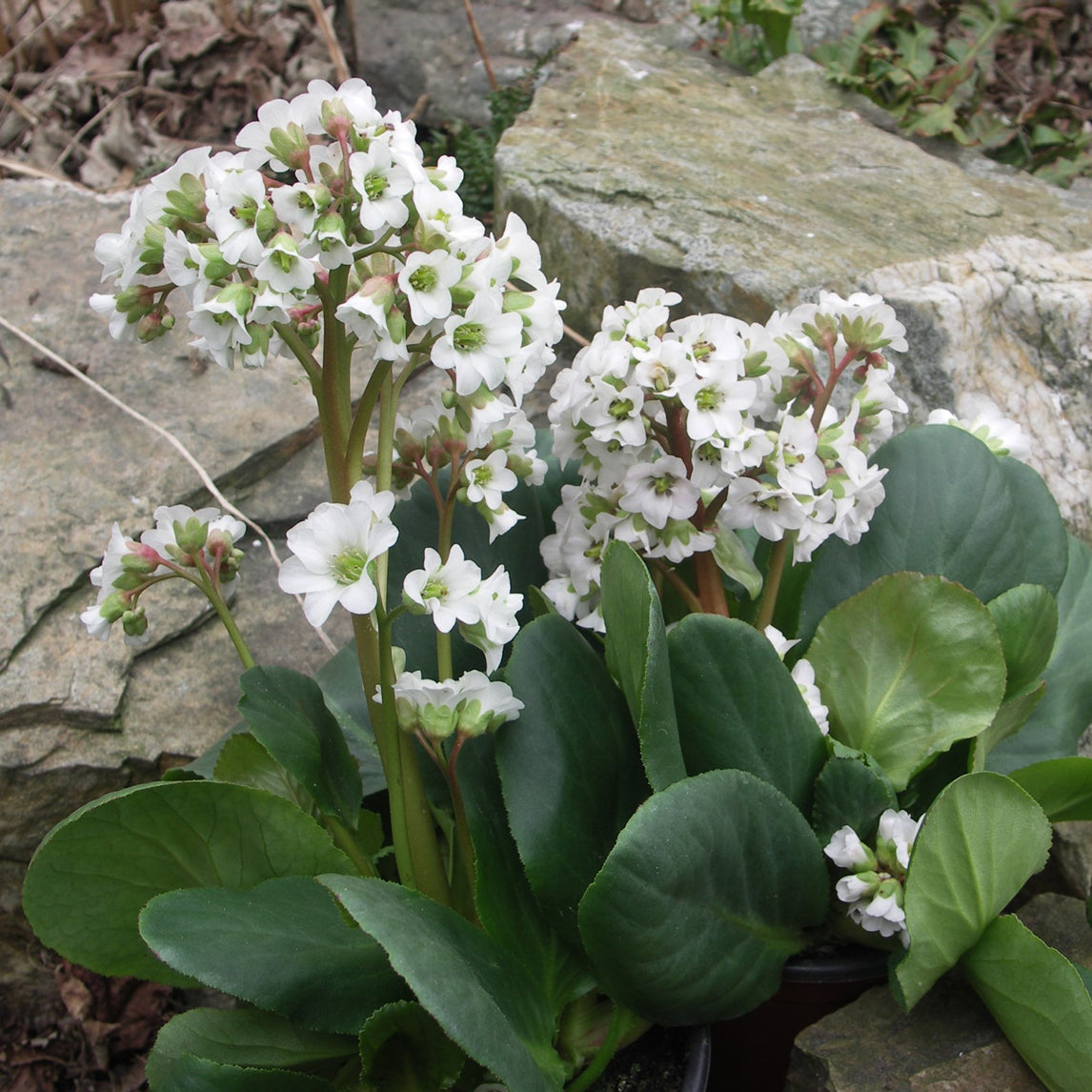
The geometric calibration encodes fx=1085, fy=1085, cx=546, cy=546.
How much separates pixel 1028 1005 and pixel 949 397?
1.04 m

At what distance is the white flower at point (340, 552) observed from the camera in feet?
2.85

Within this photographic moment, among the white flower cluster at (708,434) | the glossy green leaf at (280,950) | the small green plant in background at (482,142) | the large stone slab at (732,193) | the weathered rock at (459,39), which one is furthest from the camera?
the weathered rock at (459,39)

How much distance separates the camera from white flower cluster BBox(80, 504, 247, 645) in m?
1.05

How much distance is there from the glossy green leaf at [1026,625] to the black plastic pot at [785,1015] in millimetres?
345

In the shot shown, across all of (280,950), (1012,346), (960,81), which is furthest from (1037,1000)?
(960,81)

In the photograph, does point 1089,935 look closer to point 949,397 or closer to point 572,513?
point 572,513

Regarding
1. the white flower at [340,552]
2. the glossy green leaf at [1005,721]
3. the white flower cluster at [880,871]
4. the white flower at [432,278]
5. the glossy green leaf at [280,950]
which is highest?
the white flower at [432,278]

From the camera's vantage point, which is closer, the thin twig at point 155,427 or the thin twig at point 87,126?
the thin twig at point 155,427

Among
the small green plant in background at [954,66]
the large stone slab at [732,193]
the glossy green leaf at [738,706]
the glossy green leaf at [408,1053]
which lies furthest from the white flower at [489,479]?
the small green plant in background at [954,66]

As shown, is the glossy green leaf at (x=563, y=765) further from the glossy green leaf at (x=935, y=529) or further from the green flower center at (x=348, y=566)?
the glossy green leaf at (x=935, y=529)

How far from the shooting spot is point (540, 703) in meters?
1.08

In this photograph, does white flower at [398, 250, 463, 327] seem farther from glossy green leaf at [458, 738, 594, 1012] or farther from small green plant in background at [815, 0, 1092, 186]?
small green plant in background at [815, 0, 1092, 186]

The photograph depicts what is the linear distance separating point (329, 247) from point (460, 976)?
1.93ft

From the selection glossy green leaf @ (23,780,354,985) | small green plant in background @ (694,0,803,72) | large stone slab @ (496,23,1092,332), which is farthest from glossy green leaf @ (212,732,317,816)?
small green plant in background @ (694,0,803,72)
